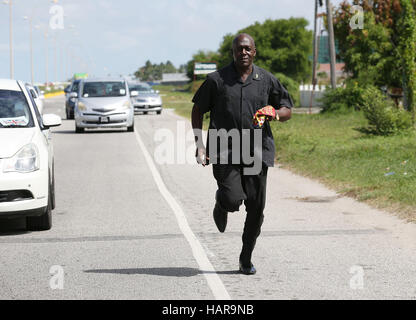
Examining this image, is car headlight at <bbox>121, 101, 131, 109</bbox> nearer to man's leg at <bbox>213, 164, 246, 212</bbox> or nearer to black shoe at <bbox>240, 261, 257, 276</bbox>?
black shoe at <bbox>240, 261, 257, 276</bbox>

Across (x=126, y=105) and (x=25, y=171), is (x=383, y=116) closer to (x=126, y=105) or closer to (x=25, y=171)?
(x=126, y=105)

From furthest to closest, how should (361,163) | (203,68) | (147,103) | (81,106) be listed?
(203,68), (147,103), (81,106), (361,163)

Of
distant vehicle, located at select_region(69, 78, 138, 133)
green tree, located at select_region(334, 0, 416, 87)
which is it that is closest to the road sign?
green tree, located at select_region(334, 0, 416, 87)

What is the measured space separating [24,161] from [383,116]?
13635 mm

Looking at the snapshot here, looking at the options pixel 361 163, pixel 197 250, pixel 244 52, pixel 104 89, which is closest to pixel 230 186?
pixel 244 52

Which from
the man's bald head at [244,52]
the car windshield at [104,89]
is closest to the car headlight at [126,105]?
the car windshield at [104,89]

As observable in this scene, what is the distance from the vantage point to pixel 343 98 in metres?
35.7

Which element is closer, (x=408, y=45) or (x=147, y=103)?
(x=408, y=45)

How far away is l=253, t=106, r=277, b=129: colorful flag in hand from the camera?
6172 mm


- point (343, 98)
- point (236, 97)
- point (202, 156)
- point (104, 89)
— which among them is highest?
point (236, 97)

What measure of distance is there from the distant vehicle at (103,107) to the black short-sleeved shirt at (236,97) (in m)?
20.6
